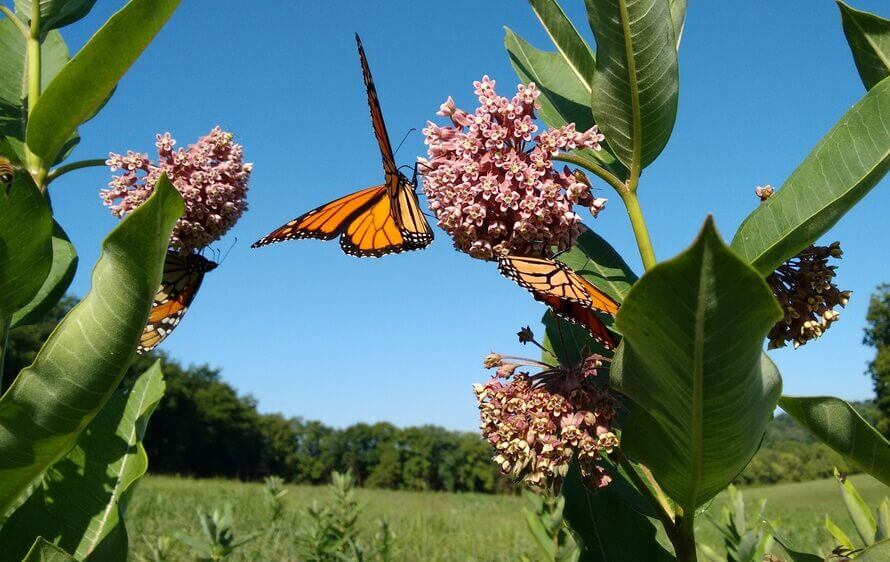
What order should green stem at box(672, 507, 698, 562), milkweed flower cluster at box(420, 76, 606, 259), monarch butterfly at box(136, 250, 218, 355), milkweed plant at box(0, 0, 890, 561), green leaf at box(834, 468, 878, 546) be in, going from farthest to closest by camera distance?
monarch butterfly at box(136, 250, 218, 355) < green leaf at box(834, 468, 878, 546) < milkweed flower cluster at box(420, 76, 606, 259) < green stem at box(672, 507, 698, 562) < milkweed plant at box(0, 0, 890, 561)

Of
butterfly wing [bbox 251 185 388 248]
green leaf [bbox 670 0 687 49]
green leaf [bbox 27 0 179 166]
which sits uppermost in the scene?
green leaf [bbox 670 0 687 49]

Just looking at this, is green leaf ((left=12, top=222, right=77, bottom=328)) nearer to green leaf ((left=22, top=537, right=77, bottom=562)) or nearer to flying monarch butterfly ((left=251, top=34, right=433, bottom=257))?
green leaf ((left=22, top=537, right=77, bottom=562))

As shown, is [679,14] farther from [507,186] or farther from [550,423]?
[550,423]

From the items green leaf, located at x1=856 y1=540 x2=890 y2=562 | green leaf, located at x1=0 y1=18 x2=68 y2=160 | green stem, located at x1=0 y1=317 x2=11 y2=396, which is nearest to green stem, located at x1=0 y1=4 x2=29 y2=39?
green leaf, located at x1=0 y1=18 x2=68 y2=160

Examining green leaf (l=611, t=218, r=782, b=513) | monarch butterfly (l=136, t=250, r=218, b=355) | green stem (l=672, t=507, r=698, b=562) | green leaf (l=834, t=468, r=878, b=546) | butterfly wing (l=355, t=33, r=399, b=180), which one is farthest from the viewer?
butterfly wing (l=355, t=33, r=399, b=180)

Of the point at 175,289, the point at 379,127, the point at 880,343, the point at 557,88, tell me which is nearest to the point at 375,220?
the point at 379,127

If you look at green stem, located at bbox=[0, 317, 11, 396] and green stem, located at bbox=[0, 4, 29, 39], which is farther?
green stem, located at bbox=[0, 4, 29, 39]

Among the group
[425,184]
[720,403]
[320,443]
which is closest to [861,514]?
[720,403]
